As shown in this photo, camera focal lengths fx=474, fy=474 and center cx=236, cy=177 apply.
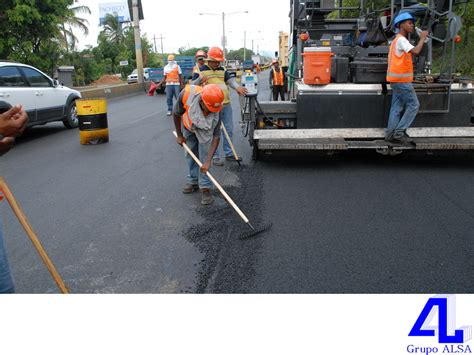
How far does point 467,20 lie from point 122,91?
623 inches

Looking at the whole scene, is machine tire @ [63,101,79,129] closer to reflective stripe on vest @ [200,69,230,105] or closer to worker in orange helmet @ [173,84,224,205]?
reflective stripe on vest @ [200,69,230,105]

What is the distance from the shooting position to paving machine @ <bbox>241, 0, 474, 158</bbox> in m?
6.55

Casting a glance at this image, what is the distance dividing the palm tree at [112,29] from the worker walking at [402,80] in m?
51.9

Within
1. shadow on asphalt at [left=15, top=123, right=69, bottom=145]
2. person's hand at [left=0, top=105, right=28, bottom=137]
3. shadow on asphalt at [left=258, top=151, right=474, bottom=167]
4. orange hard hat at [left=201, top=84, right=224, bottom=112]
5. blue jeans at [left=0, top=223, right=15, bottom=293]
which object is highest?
person's hand at [left=0, top=105, right=28, bottom=137]

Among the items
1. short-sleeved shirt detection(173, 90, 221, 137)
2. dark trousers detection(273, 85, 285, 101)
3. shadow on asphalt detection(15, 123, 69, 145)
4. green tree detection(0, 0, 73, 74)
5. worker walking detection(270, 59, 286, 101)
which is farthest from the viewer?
green tree detection(0, 0, 73, 74)

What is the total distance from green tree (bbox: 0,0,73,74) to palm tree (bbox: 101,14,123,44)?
33.7 m

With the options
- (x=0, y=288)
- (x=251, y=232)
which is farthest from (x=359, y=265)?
(x=0, y=288)

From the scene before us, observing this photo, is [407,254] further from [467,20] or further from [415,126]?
[467,20]

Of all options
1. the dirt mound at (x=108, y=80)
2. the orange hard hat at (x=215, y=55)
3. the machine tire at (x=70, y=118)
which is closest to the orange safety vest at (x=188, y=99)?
the orange hard hat at (x=215, y=55)

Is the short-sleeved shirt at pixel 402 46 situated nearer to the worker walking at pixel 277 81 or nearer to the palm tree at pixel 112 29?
the worker walking at pixel 277 81

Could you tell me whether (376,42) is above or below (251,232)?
above

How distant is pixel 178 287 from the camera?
11.5ft

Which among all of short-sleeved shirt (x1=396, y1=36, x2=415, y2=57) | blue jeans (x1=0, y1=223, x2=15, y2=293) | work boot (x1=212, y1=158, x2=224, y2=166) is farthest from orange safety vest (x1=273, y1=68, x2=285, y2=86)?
blue jeans (x1=0, y1=223, x2=15, y2=293)

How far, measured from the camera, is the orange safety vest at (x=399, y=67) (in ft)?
20.3
